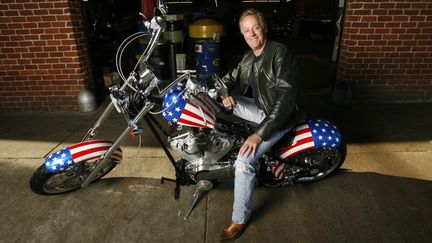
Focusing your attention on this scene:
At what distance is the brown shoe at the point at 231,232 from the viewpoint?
2146mm

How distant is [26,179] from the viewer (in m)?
2.92

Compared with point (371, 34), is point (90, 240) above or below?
below

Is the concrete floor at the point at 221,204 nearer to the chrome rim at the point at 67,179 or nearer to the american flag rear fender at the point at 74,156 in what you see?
the chrome rim at the point at 67,179

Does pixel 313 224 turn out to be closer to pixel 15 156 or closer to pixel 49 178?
pixel 49 178

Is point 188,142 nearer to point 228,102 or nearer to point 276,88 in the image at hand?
point 228,102

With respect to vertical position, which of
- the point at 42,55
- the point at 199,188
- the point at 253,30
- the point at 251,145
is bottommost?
the point at 199,188

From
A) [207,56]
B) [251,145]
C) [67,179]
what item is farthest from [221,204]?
[207,56]

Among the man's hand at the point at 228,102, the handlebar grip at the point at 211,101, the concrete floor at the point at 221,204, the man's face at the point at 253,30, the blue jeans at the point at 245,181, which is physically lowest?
the concrete floor at the point at 221,204

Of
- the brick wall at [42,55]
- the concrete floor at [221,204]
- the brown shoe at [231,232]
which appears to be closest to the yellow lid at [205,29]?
the brick wall at [42,55]

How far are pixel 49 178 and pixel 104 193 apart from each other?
470 mm

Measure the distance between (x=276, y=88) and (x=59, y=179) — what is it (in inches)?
77.8

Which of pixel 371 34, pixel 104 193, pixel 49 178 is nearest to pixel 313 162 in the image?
pixel 104 193

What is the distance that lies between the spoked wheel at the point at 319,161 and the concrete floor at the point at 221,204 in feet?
0.34

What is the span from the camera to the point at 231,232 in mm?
2166
